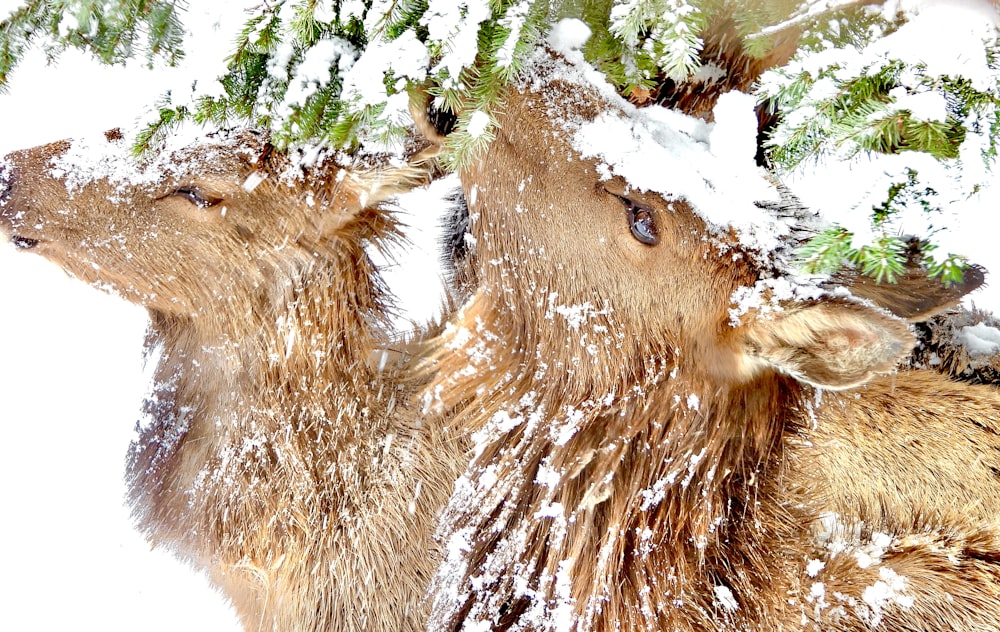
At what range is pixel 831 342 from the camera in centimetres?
227

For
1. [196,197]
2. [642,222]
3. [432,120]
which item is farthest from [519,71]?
[196,197]

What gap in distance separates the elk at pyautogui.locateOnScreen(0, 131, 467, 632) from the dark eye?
837 mm

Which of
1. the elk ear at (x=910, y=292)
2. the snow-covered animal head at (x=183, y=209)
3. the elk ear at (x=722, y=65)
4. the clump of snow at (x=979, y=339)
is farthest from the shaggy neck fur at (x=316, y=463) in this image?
the clump of snow at (x=979, y=339)

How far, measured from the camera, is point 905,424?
10.4ft

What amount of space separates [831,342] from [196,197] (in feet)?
7.45

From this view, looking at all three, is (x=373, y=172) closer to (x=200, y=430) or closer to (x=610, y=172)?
(x=610, y=172)

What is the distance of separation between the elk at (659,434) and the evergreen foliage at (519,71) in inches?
11.8

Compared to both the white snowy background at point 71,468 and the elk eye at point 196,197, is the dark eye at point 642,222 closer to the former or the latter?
the elk eye at point 196,197

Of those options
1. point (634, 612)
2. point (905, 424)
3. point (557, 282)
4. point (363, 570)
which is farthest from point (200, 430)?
point (905, 424)

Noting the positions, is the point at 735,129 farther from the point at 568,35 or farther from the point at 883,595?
the point at 883,595

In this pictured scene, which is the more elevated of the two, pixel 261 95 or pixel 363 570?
pixel 261 95

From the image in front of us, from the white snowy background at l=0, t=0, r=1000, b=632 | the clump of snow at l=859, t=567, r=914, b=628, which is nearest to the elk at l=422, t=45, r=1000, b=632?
the clump of snow at l=859, t=567, r=914, b=628

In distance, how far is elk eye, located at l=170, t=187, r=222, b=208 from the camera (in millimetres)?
2861

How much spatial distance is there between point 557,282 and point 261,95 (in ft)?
3.77
